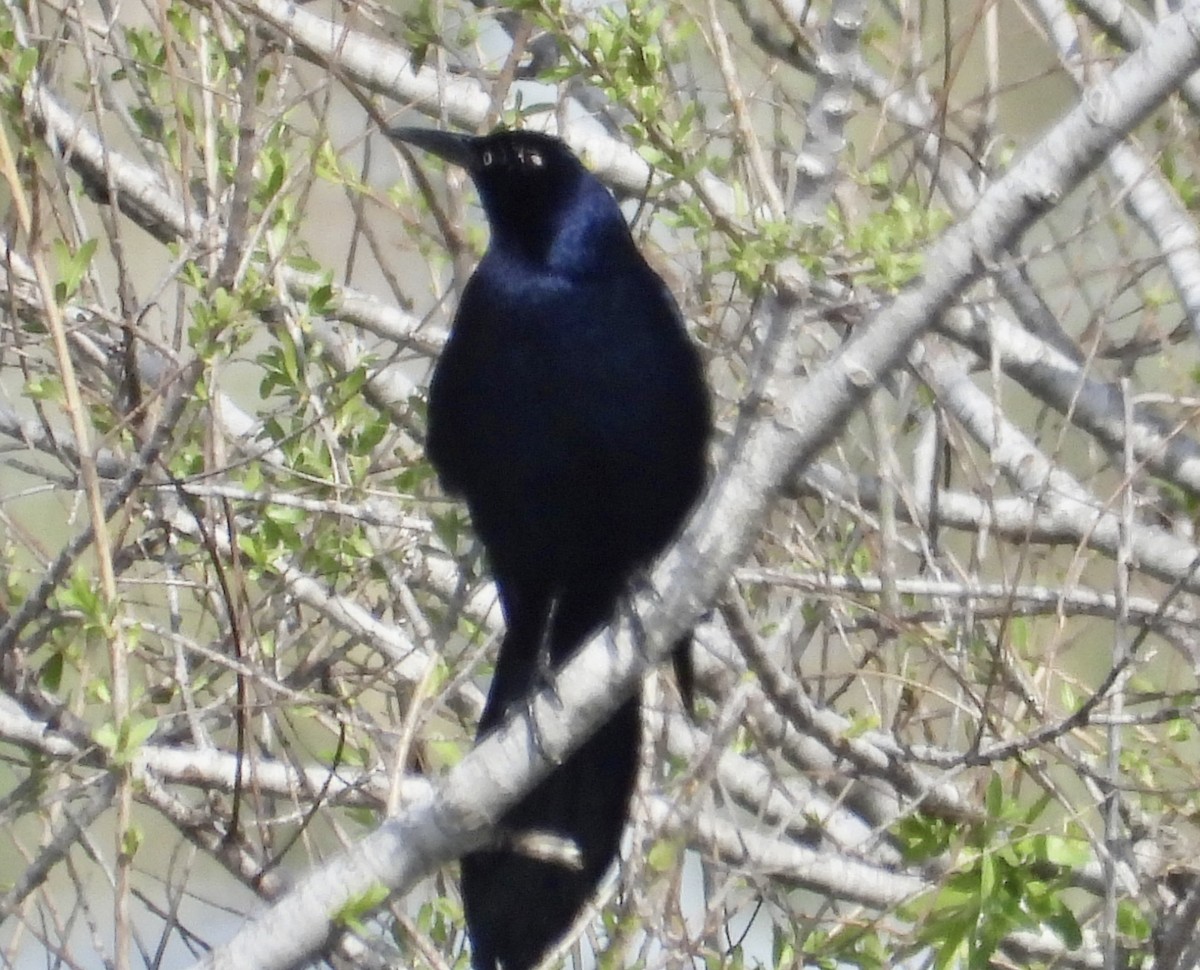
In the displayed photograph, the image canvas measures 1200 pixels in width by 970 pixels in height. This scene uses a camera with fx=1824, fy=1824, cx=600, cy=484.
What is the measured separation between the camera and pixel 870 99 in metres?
3.96

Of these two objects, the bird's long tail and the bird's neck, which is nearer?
the bird's long tail

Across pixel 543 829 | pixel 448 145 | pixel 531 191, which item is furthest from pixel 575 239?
pixel 543 829

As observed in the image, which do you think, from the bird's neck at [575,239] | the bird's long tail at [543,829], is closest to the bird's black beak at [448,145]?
the bird's neck at [575,239]

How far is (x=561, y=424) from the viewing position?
3.38m

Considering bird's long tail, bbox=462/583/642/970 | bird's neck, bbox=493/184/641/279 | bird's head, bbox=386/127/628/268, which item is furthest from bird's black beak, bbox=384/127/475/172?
bird's long tail, bbox=462/583/642/970

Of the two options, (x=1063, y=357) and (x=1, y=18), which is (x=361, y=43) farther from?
(x=1063, y=357)

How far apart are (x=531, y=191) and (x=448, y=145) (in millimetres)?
183

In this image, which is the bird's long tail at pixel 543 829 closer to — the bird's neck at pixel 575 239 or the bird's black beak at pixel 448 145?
the bird's neck at pixel 575 239

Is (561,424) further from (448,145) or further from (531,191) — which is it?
(448,145)

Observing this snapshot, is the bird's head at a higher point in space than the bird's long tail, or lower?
higher

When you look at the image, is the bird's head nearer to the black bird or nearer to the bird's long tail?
the black bird

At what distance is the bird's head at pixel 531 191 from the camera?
139 inches

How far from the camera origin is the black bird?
338 centimetres

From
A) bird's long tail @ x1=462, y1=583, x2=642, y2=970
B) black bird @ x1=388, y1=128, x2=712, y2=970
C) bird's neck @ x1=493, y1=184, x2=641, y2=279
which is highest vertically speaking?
bird's neck @ x1=493, y1=184, x2=641, y2=279
